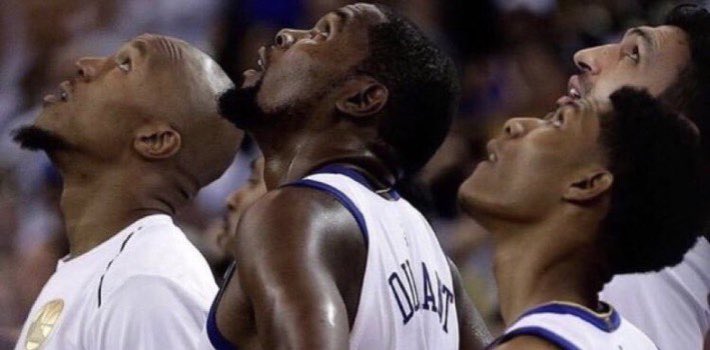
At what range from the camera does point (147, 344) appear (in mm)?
Answer: 3854

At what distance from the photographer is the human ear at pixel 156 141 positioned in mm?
4426

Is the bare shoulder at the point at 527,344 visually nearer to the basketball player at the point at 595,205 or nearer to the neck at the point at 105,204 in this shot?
the basketball player at the point at 595,205

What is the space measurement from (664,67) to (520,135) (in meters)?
1.10

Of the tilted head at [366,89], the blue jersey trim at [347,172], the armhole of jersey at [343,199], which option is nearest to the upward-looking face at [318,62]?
the tilted head at [366,89]

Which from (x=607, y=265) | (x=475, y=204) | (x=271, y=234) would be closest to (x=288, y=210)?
(x=271, y=234)

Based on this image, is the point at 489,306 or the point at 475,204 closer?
the point at 475,204

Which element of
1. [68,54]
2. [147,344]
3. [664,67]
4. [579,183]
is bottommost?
[68,54]

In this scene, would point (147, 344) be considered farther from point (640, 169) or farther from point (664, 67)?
point (664, 67)

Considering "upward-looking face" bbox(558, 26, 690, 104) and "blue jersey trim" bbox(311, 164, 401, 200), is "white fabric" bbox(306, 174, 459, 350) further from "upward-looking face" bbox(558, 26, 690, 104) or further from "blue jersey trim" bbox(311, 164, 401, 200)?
"upward-looking face" bbox(558, 26, 690, 104)

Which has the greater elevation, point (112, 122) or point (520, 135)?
point (520, 135)

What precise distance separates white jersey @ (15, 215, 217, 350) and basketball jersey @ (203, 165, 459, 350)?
1.34ft

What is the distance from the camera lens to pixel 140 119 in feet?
14.6

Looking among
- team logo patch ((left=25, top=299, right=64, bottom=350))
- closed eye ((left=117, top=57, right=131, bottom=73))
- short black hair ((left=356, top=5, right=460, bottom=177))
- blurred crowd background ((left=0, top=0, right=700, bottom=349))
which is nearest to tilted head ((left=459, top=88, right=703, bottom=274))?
short black hair ((left=356, top=5, right=460, bottom=177))

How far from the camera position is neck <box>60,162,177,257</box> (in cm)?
439
